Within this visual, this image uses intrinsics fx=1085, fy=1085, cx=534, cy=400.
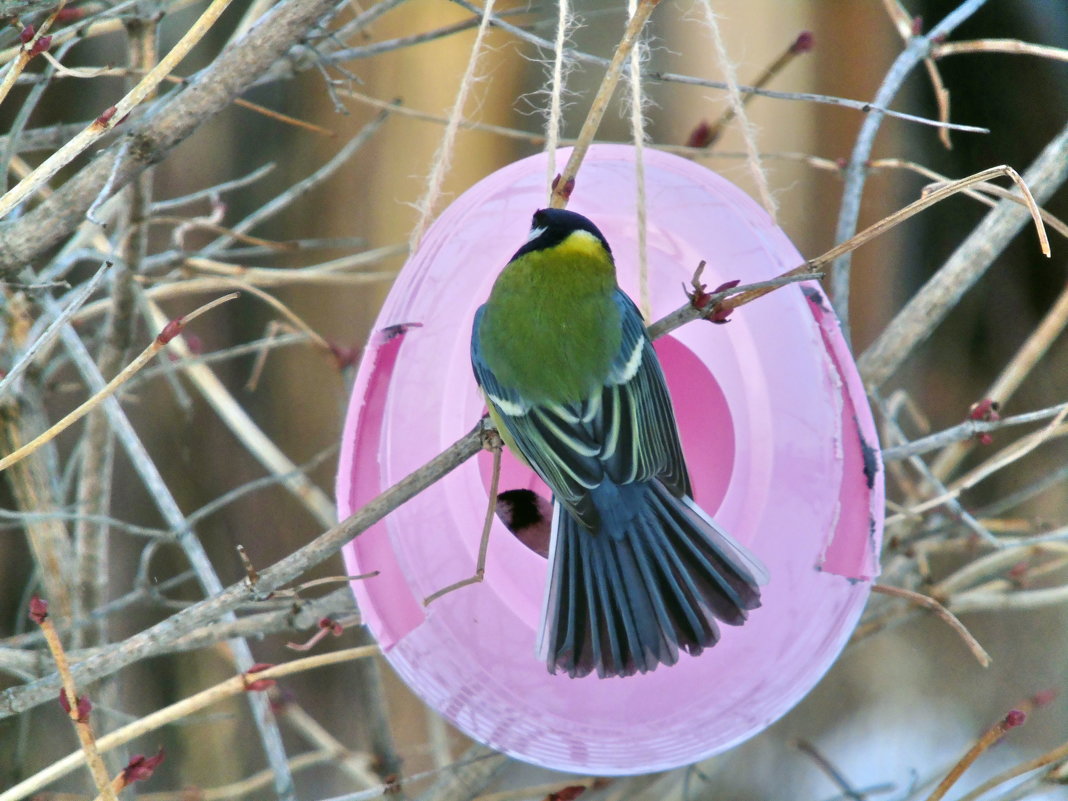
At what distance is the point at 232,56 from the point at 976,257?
4.14 feet

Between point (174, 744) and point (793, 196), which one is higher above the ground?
point (793, 196)

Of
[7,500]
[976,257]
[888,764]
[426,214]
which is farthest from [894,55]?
[7,500]

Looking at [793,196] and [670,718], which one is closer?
[670,718]

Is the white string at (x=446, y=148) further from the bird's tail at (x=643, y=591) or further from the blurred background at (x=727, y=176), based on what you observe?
the blurred background at (x=727, y=176)

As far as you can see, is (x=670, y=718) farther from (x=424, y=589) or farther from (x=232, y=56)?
(x=232, y=56)

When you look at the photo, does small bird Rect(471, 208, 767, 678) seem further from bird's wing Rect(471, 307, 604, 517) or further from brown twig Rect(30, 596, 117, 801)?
brown twig Rect(30, 596, 117, 801)

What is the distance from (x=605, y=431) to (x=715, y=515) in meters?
0.31

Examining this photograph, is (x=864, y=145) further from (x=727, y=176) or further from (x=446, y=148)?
(x=727, y=176)

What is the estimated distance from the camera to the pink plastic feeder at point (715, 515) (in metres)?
1.54

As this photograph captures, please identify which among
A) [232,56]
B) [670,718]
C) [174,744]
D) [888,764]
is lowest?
[888,764]

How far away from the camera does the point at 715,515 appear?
1818mm

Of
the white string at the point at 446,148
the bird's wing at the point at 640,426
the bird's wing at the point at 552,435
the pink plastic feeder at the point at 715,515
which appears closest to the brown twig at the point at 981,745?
the pink plastic feeder at the point at 715,515

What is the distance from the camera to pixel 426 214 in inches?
62.9

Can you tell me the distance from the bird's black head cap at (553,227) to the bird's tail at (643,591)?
0.42 meters
